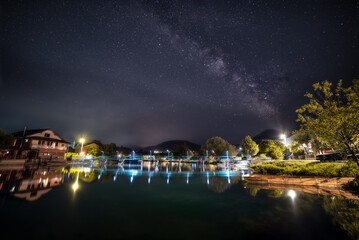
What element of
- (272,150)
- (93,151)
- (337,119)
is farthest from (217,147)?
(337,119)

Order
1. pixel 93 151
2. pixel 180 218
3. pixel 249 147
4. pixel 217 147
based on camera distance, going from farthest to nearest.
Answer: pixel 217 147, pixel 93 151, pixel 249 147, pixel 180 218

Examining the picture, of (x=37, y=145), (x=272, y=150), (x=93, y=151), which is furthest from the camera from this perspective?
(x=93, y=151)

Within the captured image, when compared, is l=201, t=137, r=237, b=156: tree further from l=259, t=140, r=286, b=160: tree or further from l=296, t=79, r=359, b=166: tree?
l=296, t=79, r=359, b=166: tree

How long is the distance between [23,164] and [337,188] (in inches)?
2274

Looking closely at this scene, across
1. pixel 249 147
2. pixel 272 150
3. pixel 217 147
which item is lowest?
pixel 272 150

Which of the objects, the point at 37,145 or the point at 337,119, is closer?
the point at 337,119

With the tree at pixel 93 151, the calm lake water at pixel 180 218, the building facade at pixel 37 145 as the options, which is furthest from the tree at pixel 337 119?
the tree at pixel 93 151

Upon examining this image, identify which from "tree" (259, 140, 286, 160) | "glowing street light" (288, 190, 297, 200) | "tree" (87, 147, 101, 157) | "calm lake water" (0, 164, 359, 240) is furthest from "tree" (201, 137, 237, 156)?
"calm lake water" (0, 164, 359, 240)

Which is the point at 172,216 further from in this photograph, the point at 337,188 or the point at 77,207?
the point at 337,188

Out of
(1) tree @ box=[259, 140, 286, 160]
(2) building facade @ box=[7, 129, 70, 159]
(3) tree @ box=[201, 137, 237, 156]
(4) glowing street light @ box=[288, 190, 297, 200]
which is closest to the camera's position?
(4) glowing street light @ box=[288, 190, 297, 200]

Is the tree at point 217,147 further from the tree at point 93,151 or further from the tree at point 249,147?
the tree at point 93,151

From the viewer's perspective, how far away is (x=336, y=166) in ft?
50.0

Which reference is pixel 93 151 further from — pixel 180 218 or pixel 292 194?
pixel 292 194

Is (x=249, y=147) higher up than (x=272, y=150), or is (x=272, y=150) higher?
(x=249, y=147)
